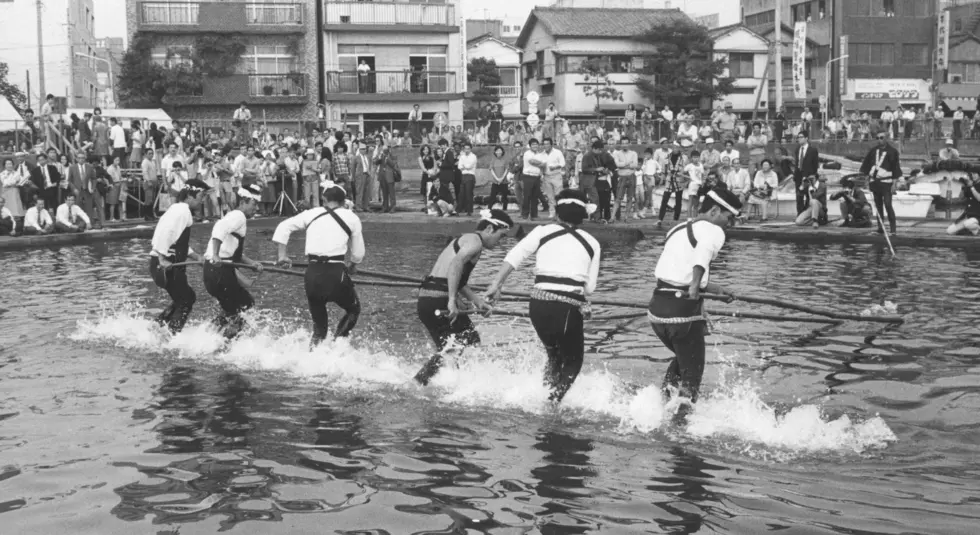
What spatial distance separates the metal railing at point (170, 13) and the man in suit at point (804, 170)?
2780 cm

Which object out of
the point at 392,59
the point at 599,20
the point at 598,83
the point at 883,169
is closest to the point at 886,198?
the point at 883,169

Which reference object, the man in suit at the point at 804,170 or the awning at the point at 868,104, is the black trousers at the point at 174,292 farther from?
the awning at the point at 868,104

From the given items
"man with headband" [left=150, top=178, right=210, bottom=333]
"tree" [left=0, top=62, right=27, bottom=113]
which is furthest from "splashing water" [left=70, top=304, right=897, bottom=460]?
"tree" [left=0, top=62, right=27, bottom=113]

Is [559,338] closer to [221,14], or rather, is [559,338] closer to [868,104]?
[221,14]

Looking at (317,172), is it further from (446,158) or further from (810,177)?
(810,177)

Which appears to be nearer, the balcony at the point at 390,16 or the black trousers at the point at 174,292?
the black trousers at the point at 174,292

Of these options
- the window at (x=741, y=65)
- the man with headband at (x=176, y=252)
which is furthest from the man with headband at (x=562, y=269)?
the window at (x=741, y=65)

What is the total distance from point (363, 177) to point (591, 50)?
92.7 ft

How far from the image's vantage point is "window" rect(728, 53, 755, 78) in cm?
5350

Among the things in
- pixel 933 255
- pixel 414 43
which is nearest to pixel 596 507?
pixel 933 255

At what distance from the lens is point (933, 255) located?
59.9 ft

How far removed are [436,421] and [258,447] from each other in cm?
151

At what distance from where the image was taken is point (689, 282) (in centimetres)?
803

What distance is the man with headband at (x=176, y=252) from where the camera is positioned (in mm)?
11555
